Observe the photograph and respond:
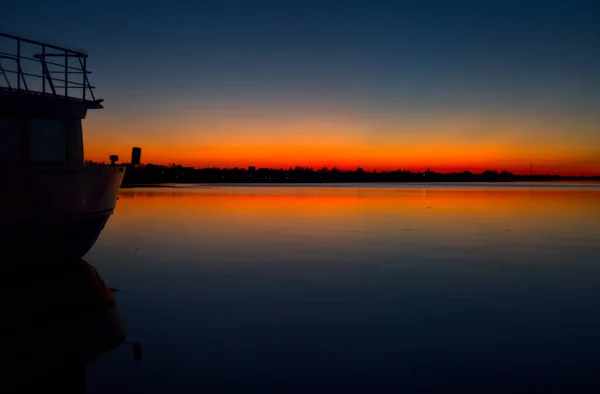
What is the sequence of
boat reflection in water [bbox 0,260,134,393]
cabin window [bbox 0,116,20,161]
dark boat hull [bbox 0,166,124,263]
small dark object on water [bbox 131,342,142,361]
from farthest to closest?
cabin window [bbox 0,116,20,161]
dark boat hull [bbox 0,166,124,263]
small dark object on water [bbox 131,342,142,361]
boat reflection in water [bbox 0,260,134,393]

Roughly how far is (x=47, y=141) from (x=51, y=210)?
2718mm

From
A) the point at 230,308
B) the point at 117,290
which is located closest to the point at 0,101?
the point at 117,290

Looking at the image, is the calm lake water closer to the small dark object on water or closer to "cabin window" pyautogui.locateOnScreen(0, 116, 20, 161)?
the small dark object on water

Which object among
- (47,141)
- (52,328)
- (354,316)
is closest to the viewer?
(52,328)

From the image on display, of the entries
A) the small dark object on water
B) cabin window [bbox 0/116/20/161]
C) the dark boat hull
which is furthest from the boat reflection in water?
cabin window [bbox 0/116/20/161]

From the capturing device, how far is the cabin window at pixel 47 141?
16.5 meters

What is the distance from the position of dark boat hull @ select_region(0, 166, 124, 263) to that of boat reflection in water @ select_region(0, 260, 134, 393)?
0.89 metres

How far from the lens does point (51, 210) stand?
51.1 ft

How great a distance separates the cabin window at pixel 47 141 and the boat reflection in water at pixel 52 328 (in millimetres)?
3579

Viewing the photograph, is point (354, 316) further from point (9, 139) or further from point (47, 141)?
point (9, 139)

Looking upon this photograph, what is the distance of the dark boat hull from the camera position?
14.6 meters

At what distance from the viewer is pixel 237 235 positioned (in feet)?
100

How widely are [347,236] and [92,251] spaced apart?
13590 mm

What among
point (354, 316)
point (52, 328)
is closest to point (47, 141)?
point (52, 328)
